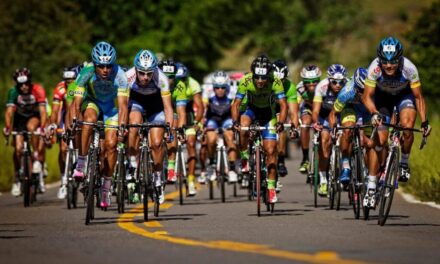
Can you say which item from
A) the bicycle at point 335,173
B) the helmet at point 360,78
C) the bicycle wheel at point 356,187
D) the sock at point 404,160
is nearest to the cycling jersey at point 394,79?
the sock at point 404,160

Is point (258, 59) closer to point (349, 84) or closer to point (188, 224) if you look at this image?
point (349, 84)

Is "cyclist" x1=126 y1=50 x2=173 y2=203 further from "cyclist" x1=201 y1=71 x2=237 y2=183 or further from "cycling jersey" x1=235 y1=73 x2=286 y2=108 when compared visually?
"cyclist" x1=201 y1=71 x2=237 y2=183

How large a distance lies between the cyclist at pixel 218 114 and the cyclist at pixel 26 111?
292 centimetres

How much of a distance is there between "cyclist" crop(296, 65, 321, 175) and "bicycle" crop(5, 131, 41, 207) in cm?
431

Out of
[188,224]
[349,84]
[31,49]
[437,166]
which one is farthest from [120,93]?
[31,49]

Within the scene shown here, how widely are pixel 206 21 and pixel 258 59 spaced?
157 feet

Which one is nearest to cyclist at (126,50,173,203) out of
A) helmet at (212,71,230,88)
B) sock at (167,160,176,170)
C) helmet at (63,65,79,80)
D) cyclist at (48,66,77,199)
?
sock at (167,160,176,170)

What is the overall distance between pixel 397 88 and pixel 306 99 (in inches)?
257

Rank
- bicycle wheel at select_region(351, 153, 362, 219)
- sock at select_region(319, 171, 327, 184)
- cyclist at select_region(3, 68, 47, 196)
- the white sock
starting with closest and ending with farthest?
the white sock, bicycle wheel at select_region(351, 153, 362, 219), sock at select_region(319, 171, 327, 184), cyclist at select_region(3, 68, 47, 196)

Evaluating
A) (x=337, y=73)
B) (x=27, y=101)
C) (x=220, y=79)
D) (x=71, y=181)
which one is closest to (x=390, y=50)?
(x=337, y=73)

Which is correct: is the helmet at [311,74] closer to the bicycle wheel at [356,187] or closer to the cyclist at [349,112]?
the cyclist at [349,112]

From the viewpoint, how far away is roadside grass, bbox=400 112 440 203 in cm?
2106

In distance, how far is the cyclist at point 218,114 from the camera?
78.6 ft

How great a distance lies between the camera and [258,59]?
61.5ft
